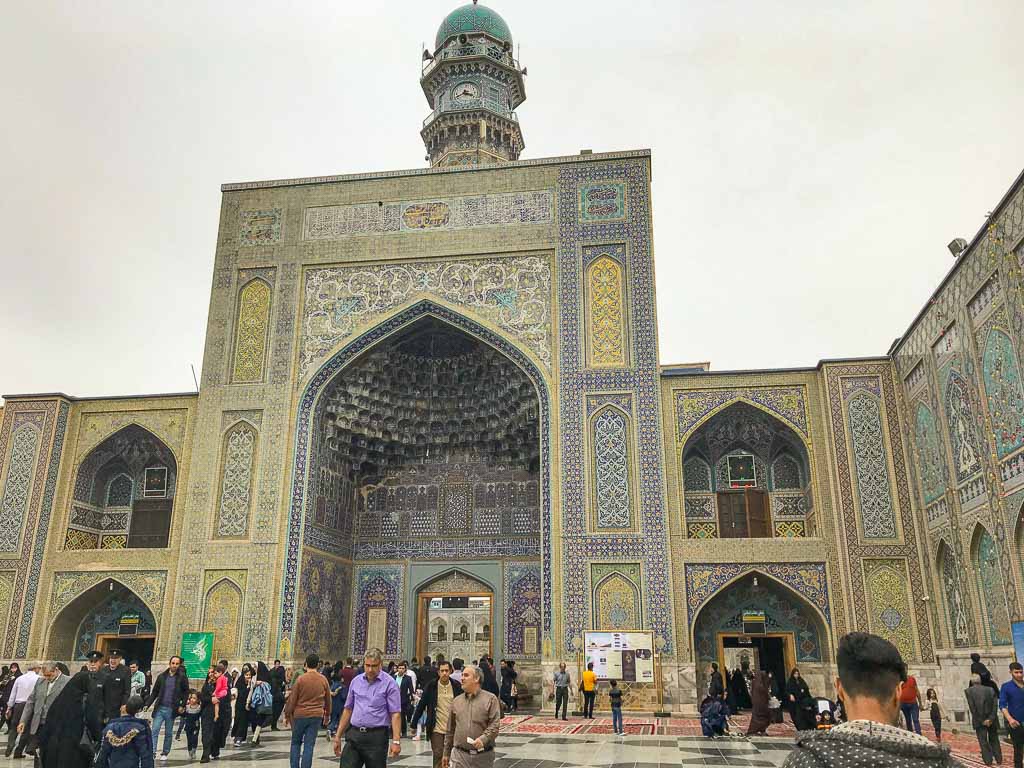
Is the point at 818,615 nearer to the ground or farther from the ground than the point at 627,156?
nearer to the ground

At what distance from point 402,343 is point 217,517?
415 centimetres

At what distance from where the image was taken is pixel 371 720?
4.36 m

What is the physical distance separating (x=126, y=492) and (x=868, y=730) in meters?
15.5

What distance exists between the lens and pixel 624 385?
13.2 metres

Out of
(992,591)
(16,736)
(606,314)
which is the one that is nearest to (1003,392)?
(992,591)

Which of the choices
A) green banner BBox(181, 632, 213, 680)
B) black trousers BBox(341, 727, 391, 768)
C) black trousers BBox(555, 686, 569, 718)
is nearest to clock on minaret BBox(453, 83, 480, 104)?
green banner BBox(181, 632, 213, 680)

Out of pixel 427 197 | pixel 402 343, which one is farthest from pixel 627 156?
pixel 402 343

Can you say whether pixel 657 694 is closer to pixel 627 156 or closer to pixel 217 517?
pixel 217 517

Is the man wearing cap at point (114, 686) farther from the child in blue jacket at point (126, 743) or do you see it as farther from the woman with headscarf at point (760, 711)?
the woman with headscarf at point (760, 711)

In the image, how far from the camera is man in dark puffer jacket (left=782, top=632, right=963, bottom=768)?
1.33 m

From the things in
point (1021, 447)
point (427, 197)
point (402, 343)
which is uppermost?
point (427, 197)

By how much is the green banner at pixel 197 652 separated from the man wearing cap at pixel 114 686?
7.51 metres

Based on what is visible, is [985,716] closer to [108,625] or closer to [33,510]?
[108,625]

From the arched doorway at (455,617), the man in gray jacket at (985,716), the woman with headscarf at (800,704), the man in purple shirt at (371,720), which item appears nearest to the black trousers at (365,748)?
the man in purple shirt at (371,720)
